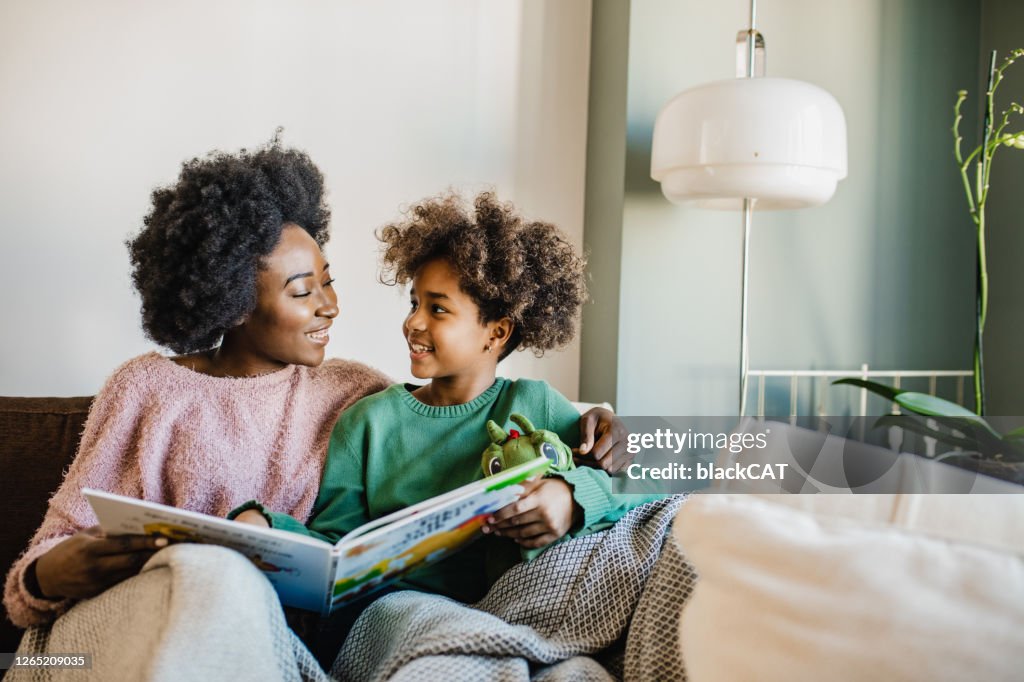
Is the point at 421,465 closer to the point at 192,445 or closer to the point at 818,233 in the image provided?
the point at 192,445

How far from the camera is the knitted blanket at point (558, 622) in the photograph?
83cm

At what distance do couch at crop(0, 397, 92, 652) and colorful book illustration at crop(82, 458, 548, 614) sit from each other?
429 millimetres

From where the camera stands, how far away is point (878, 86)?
249 centimetres

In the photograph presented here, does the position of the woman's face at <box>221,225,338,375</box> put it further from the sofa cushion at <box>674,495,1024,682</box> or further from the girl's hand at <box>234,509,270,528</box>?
the sofa cushion at <box>674,495,1024,682</box>

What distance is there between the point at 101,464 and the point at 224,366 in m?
0.21

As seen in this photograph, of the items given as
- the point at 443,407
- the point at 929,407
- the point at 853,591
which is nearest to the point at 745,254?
the point at 929,407

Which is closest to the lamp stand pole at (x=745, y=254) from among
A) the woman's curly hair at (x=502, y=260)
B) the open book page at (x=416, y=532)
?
the woman's curly hair at (x=502, y=260)

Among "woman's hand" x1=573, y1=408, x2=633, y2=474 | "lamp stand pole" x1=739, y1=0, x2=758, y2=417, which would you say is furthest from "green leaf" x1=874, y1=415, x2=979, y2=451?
"woman's hand" x1=573, y1=408, x2=633, y2=474

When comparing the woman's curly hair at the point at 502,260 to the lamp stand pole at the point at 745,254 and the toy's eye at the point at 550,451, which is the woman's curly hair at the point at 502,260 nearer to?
the toy's eye at the point at 550,451

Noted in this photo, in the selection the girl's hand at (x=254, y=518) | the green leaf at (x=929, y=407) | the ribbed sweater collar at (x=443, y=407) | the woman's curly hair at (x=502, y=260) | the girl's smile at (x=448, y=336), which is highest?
the woman's curly hair at (x=502, y=260)

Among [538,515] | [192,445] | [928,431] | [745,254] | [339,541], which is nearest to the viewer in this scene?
[339,541]

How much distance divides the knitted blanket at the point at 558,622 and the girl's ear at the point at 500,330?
0.33 m

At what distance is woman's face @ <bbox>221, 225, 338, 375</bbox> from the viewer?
3.95ft

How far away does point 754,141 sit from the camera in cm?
173
